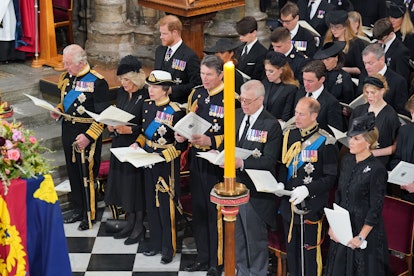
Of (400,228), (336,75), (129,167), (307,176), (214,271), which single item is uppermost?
(336,75)

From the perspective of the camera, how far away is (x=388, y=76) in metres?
8.45

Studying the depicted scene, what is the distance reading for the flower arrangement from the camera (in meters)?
6.30

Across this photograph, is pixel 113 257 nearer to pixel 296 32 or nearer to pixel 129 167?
pixel 129 167

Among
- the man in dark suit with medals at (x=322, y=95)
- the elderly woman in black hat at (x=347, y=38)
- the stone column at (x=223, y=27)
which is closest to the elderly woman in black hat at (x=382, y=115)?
the man in dark suit with medals at (x=322, y=95)

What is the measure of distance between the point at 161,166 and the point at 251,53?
1.59m

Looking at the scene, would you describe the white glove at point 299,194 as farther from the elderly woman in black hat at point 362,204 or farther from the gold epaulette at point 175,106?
the gold epaulette at point 175,106

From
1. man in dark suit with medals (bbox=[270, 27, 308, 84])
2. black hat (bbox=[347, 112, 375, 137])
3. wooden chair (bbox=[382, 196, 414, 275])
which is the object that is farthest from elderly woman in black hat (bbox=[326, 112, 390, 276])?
man in dark suit with medals (bbox=[270, 27, 308, 84])

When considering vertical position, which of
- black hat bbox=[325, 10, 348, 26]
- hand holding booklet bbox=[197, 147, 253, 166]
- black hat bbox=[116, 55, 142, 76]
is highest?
black hat bbox=[325, 10, 348, 26]

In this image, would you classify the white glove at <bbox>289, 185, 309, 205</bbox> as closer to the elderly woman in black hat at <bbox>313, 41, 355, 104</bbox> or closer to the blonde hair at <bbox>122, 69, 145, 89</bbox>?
the elderly woman in black hat at <bbox>313, 41, 355, 104</bbox>

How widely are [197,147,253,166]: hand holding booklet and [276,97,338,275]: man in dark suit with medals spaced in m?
0.33

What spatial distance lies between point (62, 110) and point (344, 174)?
120 inches

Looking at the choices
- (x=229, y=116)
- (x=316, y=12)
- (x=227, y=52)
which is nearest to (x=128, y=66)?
(x=227, y=52)

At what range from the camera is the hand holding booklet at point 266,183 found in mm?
7242

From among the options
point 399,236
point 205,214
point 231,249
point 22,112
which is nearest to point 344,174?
point 399,236
